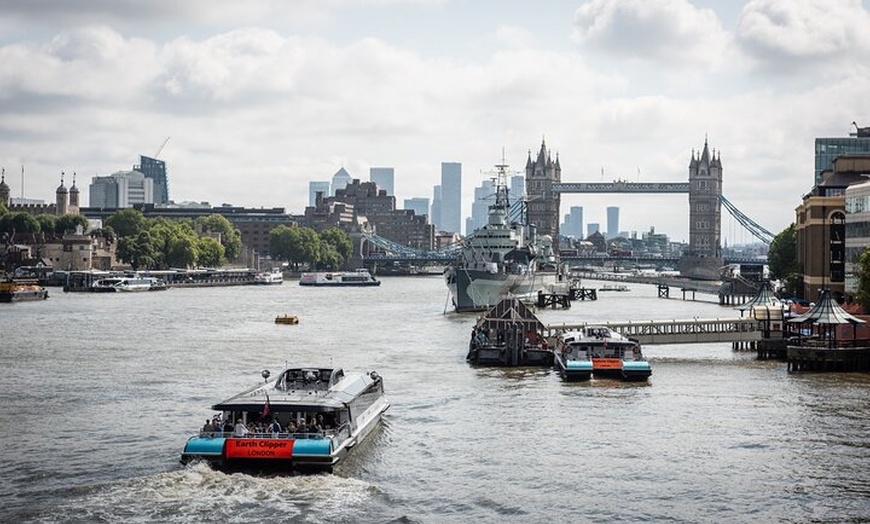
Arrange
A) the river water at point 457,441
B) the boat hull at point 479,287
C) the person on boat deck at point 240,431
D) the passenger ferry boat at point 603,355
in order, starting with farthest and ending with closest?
1. the boat hull at point 479,287
2. the passenger ferry boat at point 603,355
3. the person on boat deck at point 240,431
4. the river water at point 457,441

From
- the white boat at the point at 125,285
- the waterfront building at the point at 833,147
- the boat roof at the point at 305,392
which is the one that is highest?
the waterfront building at the point at 833,147

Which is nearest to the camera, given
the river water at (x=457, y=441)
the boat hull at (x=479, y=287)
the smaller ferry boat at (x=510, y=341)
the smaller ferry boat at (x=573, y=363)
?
the river water at (x=457, y=441)

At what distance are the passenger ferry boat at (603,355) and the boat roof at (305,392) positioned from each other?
14.7 metres

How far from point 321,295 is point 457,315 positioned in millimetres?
48500

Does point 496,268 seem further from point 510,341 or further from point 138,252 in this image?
point 138,252

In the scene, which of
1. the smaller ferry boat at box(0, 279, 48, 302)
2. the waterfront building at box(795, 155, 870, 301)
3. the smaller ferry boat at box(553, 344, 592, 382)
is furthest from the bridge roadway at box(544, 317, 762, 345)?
the smaller ferry boat at box(0, 279, 48, 302)

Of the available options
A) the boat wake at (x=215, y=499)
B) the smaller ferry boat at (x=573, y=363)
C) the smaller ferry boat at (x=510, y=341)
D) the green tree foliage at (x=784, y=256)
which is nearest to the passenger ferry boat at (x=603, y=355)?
the smaller ferry boat at (x=573, y=363)

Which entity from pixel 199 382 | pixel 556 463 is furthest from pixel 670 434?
pixel 199 382

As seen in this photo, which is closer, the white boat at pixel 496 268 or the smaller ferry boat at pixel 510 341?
the smaller ferry boat at pixel 510 341

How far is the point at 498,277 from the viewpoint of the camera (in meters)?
134

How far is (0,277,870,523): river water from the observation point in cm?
3391

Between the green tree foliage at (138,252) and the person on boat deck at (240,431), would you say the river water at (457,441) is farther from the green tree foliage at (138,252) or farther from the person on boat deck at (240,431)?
the green tree foliage at (138,252)

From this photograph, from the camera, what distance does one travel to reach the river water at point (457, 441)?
111ft

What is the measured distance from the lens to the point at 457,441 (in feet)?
141
